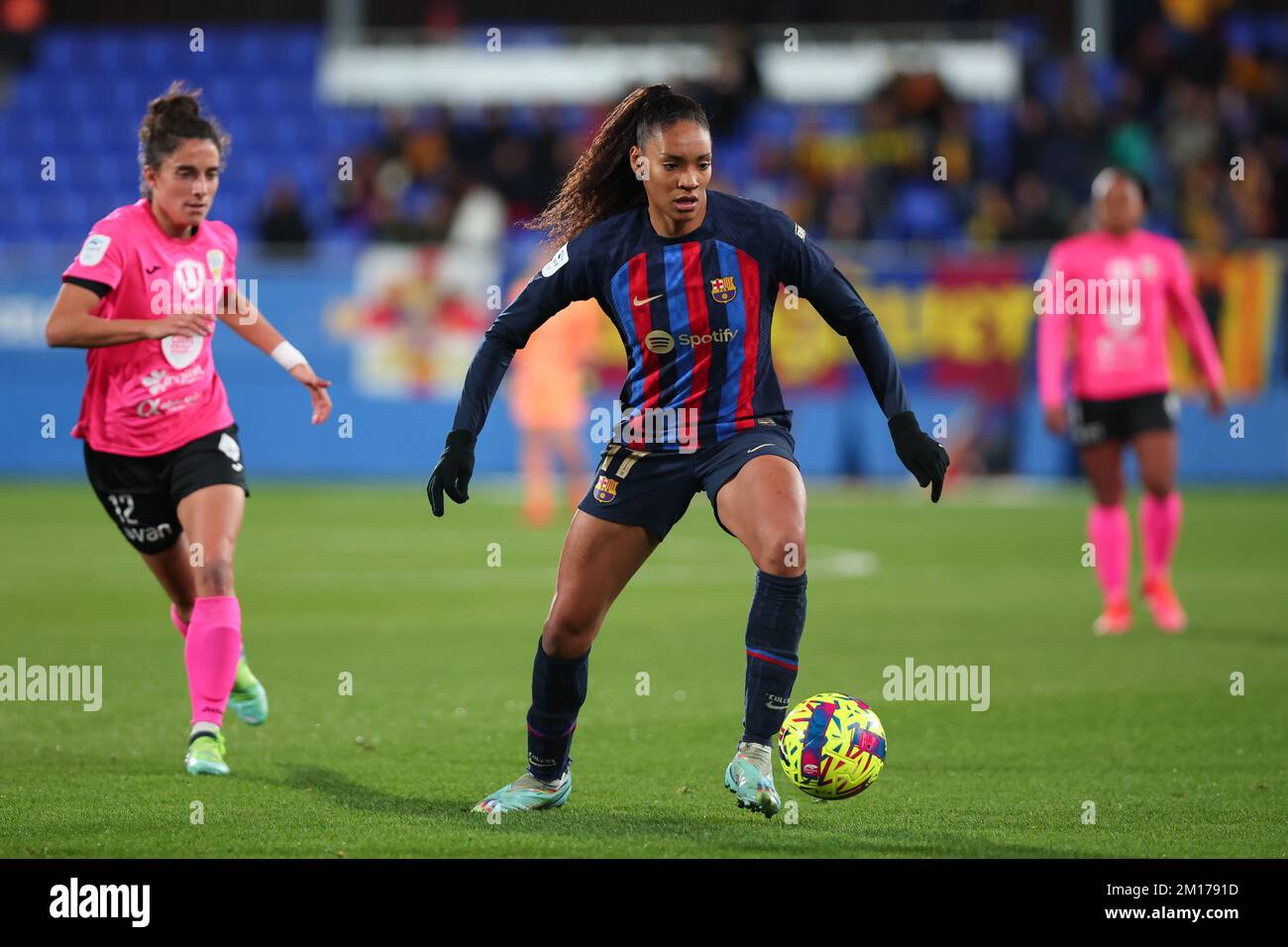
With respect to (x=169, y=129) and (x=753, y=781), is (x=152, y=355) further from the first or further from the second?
(x=753, y=781)

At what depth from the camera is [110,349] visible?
7.29 m

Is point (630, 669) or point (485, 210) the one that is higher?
point (485, 210)

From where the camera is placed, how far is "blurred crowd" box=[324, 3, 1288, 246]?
886 inches

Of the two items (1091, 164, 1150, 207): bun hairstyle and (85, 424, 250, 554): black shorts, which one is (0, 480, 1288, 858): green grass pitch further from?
(1091, 164, 1150, 207): bun hairstyle

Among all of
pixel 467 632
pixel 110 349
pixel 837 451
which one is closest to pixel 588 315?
pixel 837 451

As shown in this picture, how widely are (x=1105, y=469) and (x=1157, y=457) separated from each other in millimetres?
321

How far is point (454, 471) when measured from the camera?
19.2ft

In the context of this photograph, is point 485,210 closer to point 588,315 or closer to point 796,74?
point 588,315

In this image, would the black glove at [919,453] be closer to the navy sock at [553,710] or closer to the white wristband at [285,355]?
the navy sock at [553,710]

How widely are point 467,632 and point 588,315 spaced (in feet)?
28.1

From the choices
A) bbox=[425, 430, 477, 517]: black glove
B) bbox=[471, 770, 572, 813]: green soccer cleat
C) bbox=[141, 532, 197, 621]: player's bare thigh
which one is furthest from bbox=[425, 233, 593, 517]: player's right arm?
bbox=[141, 532, 197, 621]: player's bare thigh

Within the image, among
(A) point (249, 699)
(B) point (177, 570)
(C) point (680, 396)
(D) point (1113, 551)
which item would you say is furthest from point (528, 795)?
(D) point (1113, 551)

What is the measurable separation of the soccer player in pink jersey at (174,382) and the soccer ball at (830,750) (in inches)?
85.1

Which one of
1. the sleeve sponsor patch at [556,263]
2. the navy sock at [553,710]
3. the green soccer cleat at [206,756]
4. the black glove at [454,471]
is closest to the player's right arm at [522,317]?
the sleeve sponsor patch at [556,263]
